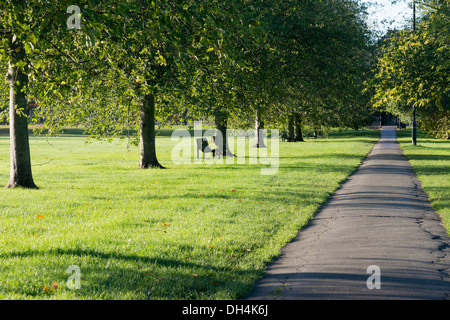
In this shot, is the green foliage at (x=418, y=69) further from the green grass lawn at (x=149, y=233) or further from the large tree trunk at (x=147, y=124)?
the large tree trunk at (x=147, y=124)

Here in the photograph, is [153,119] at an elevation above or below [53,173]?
above

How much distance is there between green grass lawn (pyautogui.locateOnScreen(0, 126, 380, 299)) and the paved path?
37cm

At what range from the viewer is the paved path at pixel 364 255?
5.12 metres

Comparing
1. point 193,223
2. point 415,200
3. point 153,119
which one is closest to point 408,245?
point 193,223

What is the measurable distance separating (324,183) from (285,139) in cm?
3381

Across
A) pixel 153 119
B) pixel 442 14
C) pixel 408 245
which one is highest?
pixel 442 14

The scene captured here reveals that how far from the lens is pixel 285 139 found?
1900 inches

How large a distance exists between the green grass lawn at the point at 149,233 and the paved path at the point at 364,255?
0.37 meters

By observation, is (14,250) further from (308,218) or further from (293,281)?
(308,218)

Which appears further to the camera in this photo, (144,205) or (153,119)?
(153,119)

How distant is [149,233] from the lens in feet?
25.4

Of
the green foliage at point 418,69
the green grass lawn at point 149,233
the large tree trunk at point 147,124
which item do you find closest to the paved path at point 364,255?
the green grass lawn at point 149,233

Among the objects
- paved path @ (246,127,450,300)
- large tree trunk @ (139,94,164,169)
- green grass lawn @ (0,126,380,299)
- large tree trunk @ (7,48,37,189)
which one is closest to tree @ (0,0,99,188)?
large tree trunk @ (7,48,37,189)
